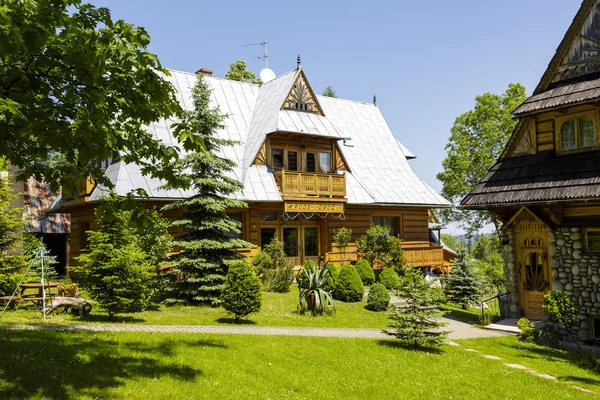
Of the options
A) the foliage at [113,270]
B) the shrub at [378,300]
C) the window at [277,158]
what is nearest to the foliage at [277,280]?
the shrub at [378,300]

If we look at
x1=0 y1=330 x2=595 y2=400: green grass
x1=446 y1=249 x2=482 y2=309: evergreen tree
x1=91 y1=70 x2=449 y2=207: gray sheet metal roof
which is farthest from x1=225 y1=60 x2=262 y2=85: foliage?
x1=0 y1=330 x2=595 y2=400: green grass

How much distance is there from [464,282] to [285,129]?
10.1 m

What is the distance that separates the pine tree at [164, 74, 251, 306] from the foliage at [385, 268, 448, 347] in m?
6.15

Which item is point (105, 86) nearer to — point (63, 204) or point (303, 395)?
point (303, 395)

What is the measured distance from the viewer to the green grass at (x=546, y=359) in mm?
11305

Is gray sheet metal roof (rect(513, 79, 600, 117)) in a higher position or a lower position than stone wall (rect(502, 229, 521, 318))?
higher

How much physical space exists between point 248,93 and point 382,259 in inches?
452

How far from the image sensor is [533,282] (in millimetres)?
16656

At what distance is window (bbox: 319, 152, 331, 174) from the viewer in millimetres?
25031

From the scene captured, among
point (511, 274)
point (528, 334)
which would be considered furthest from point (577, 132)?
point (528, 334)

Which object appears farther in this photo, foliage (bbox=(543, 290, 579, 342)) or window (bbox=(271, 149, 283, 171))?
window (bbox=(271, 149, 283, 171))

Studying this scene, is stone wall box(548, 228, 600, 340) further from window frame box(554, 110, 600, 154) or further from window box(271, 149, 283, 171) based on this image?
window box(271, 149, 283, 171)

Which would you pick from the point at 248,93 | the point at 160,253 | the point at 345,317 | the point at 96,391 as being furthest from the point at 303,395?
the point at 248,93

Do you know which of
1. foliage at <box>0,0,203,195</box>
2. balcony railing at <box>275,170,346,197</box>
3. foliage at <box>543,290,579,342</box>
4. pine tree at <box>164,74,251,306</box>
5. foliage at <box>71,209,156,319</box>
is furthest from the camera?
balcony railing at <box>275,170,346,197</box>
